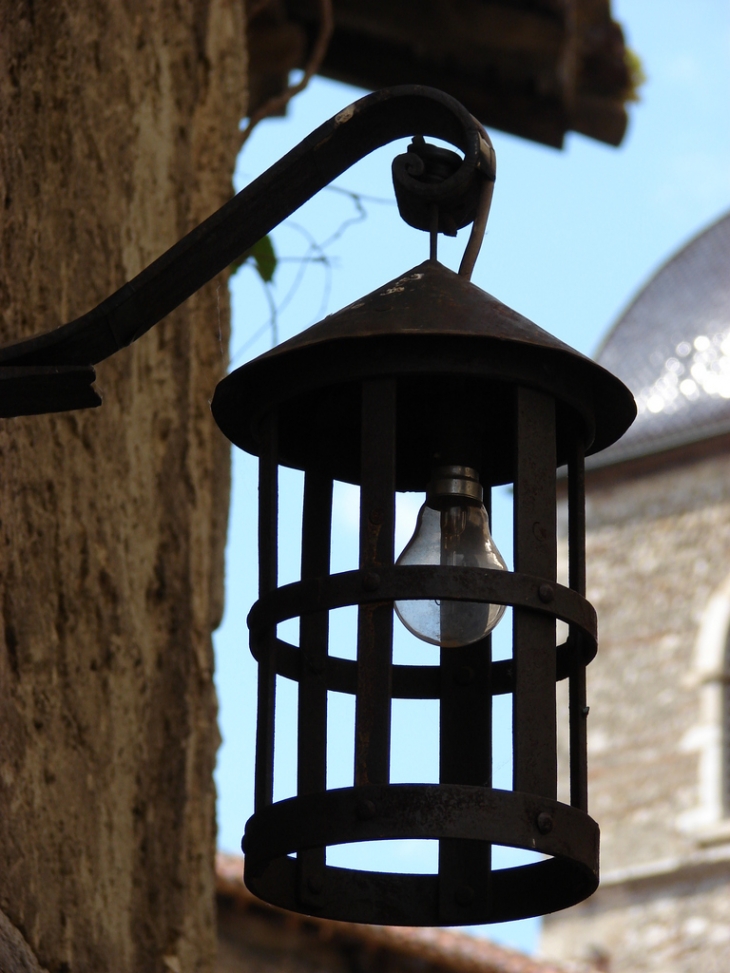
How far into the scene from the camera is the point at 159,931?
2.54 m

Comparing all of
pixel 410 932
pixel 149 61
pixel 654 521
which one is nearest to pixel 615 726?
pixel 654 521

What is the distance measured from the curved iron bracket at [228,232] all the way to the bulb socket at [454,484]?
29cm

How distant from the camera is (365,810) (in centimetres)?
164

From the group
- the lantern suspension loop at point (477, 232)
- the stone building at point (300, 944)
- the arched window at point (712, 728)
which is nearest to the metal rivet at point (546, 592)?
the lantern suspension loop at point (477, 232)

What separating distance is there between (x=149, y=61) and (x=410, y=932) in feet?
28.0

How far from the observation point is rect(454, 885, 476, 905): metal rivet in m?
1.89

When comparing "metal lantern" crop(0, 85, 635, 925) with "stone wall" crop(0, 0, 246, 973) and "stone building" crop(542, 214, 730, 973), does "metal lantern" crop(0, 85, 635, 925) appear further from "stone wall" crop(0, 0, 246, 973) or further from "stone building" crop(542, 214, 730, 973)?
"stone building" crop(542, 214, 730, 973)

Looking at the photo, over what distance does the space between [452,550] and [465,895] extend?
14.7 inches

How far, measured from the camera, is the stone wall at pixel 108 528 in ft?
7.37

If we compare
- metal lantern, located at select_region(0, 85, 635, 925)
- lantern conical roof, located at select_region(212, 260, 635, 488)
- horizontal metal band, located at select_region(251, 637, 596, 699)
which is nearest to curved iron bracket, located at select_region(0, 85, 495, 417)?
metal lantern, located at select_region(0, 85, 635, 925)

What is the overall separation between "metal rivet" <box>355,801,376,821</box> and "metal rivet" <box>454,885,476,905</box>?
297 millimetres

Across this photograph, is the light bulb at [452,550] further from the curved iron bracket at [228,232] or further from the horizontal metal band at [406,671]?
the curved iron bracket at [228,232]

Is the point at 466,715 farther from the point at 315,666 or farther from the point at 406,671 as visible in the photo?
the point at 315,666

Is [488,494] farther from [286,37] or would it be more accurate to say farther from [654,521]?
[654,521]
